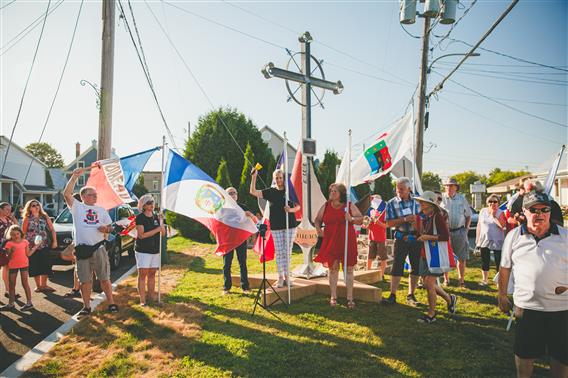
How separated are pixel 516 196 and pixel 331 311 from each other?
135 inches

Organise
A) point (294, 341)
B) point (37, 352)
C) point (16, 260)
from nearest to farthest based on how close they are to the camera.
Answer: point (37, 352)
point (294, 341)
point (16, 260)

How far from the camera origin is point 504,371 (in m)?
3.68

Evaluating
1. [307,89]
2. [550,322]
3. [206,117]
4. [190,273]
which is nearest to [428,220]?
[550,322]

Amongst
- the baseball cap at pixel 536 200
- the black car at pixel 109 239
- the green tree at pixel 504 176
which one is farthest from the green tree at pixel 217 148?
the green tree at pixel 504 176

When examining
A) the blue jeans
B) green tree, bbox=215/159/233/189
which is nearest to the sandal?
the blue jeans

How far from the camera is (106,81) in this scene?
792cm

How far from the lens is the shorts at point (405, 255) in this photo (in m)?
5.60

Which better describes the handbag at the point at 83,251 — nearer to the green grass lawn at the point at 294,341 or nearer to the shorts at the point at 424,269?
the green grass lawn at the point at 294,341

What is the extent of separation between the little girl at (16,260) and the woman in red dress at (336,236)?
16.2 ft

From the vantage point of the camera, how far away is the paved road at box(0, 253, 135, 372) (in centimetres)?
445

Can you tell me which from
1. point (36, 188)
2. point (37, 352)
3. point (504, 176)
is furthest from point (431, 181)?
point (37, 352)

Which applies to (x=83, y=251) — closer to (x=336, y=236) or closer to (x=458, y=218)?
(x=336, y=236)

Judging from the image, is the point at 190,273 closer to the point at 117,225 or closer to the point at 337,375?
the point at 117,225

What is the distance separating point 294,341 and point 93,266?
3339mm
